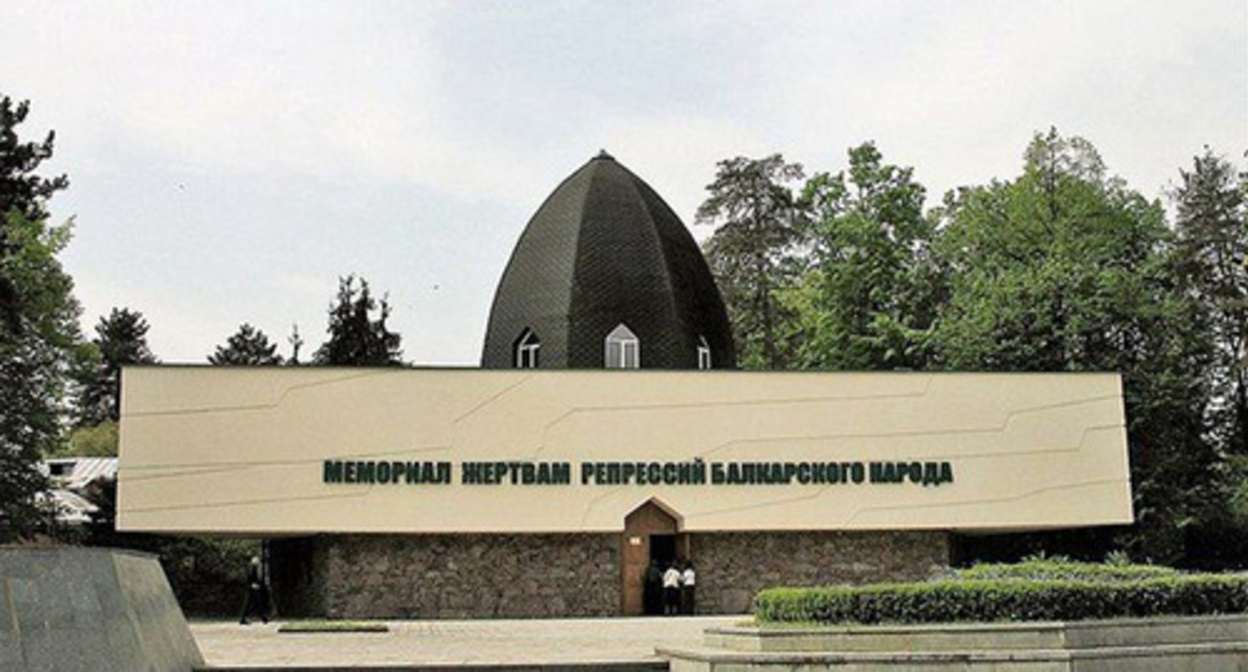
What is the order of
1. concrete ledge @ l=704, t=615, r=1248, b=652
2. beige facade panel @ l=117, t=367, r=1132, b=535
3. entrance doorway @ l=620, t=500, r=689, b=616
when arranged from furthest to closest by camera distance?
entrance doorway @ l=620, t=500, r=689, b=616
beige facade panel @ l=117, t=367, r=1132, b=535
concrete ledge @ l=704, t=615, r=1248, b=652

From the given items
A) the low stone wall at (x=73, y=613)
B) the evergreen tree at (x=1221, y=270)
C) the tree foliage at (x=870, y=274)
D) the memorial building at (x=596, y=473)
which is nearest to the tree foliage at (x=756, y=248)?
the tree foliage at (x=870, y=274)

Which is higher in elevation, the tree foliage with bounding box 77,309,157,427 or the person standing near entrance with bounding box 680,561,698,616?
the tree foliage with bounding box 77,309,157,427

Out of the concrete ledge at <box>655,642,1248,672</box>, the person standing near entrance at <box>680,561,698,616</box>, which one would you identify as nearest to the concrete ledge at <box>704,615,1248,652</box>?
the concrete ledge at <box>655,642,1248,672</box>

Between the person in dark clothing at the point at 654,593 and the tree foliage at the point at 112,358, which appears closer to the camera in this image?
the person in dark clothing at the point at 654,593

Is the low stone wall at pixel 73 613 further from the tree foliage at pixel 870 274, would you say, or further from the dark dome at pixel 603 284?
the tree foliage at pixel 870 274

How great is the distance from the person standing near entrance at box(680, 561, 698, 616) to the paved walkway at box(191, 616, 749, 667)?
2.87m

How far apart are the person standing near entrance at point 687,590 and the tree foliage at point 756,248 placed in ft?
61.5

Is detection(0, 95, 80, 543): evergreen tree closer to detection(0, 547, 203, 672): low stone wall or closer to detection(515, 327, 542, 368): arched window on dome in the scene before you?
detection(515, 327, 542, 368): arched window on dome

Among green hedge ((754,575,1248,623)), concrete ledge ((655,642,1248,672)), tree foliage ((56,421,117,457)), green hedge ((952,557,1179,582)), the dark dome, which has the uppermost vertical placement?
the dark dome

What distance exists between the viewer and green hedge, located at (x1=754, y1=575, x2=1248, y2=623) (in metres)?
13.5

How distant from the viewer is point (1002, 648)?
13.1m

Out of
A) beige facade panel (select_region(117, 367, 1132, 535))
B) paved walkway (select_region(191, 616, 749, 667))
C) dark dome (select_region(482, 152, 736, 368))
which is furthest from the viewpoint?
dark dome (select_region(482, 152, 736, 368))

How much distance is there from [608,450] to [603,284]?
5462 millimetres

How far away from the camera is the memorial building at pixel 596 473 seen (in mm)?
27172
